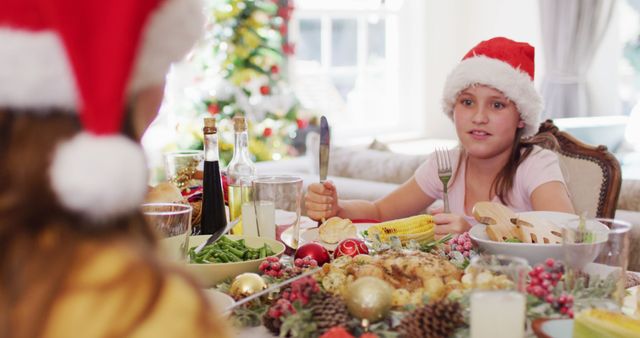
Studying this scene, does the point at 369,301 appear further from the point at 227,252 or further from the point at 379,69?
the point at 379,69

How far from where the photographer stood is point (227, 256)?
55.4 inches

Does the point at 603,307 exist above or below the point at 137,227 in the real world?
below

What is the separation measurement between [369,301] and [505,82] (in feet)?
4.22

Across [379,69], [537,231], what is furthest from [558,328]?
[379,69]

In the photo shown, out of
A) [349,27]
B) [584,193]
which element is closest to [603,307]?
[584,193]

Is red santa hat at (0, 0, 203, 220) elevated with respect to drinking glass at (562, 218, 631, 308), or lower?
elevated

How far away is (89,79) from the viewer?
64 cm

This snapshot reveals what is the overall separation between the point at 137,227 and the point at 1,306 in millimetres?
129

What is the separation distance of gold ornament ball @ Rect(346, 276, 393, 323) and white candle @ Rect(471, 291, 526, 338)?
14cm

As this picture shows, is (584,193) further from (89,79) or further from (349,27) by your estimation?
(349,27)

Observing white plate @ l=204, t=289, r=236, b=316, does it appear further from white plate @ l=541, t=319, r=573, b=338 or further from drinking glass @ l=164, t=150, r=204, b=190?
drinking glass @ l=164, t=150, r=204, b=190

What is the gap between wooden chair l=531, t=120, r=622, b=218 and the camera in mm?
2195

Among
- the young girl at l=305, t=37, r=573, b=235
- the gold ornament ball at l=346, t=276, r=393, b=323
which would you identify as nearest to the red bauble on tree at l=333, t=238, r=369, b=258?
the gold ornament ball at l=346, t=276, r=393, b=323

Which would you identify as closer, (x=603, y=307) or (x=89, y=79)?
(x=89, y=79)
